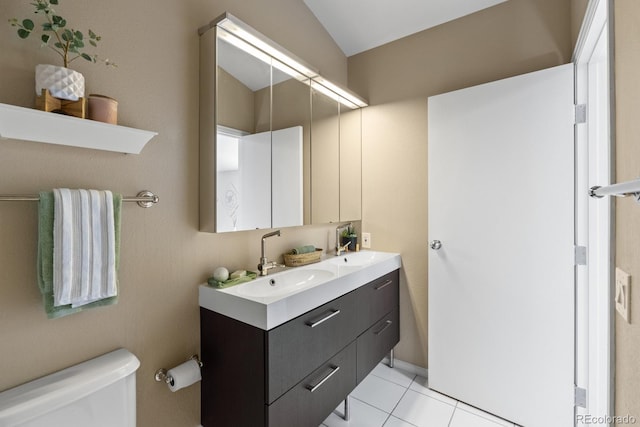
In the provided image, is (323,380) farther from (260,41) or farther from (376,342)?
(260,41)

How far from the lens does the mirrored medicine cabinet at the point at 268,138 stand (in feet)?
4.77

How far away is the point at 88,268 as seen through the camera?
103 centimetres

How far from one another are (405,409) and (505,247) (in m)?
1.21

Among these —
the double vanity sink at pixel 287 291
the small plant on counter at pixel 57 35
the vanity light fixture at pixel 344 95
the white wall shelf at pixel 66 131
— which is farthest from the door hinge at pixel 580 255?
the small plant on counter at pixel 57 35

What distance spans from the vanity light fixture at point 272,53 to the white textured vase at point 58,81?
2.33ft

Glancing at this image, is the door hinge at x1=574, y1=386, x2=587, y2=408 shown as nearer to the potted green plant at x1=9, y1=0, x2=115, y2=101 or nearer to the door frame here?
the door frame

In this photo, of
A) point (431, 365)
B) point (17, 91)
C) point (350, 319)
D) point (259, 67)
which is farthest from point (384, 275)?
point (17, 91)

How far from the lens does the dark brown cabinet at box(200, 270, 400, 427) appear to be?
124 cm

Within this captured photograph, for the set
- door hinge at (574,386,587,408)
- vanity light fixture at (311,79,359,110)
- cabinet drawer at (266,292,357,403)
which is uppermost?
vanity light fixture at (311,79,359,110)

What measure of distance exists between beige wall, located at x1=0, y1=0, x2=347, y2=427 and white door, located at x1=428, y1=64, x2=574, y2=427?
1414mm

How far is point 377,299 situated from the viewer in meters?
1.99

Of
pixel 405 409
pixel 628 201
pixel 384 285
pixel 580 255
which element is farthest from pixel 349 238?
pixel 628 201

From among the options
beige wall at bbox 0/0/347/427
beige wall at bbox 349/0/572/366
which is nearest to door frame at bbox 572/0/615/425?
beige wall at bbox 349/0/572/366

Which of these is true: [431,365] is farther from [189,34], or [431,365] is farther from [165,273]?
[189,34]
